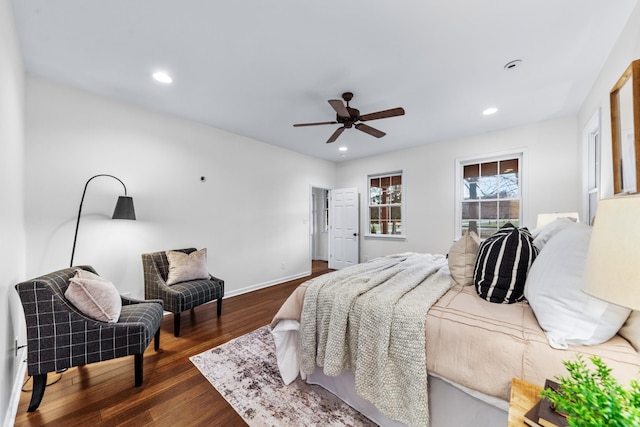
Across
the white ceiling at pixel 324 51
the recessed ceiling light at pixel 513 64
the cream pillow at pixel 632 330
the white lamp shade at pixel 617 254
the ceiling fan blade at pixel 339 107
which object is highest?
the white ceiling at pixel 324 51

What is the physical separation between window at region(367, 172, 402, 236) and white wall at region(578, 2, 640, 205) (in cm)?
285

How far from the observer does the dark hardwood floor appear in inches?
63.0

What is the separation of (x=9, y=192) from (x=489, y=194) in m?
5.54

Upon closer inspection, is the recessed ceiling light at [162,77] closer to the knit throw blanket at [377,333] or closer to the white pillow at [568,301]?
the knit throw blanket at [377,333]

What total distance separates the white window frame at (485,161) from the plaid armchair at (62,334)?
4531 millimetres

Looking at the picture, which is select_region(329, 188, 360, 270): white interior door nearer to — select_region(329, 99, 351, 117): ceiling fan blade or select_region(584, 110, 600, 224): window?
select_region(329, 99, 351, 117): ceiling fan blade

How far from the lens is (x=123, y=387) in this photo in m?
1.89

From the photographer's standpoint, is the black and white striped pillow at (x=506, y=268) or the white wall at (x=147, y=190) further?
the white wall at (x=147, y=190)

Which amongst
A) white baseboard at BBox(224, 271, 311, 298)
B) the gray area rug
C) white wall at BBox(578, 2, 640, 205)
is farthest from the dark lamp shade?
white wall at BBox(578, 2, 640, 205)

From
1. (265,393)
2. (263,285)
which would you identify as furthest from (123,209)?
(263,285)

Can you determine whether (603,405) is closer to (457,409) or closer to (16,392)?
(457,409)

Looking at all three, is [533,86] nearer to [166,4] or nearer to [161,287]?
[166,4]

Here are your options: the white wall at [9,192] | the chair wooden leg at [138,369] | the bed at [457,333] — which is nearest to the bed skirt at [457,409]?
the bed at [457,333]

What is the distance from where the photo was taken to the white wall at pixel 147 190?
249 centimetres
